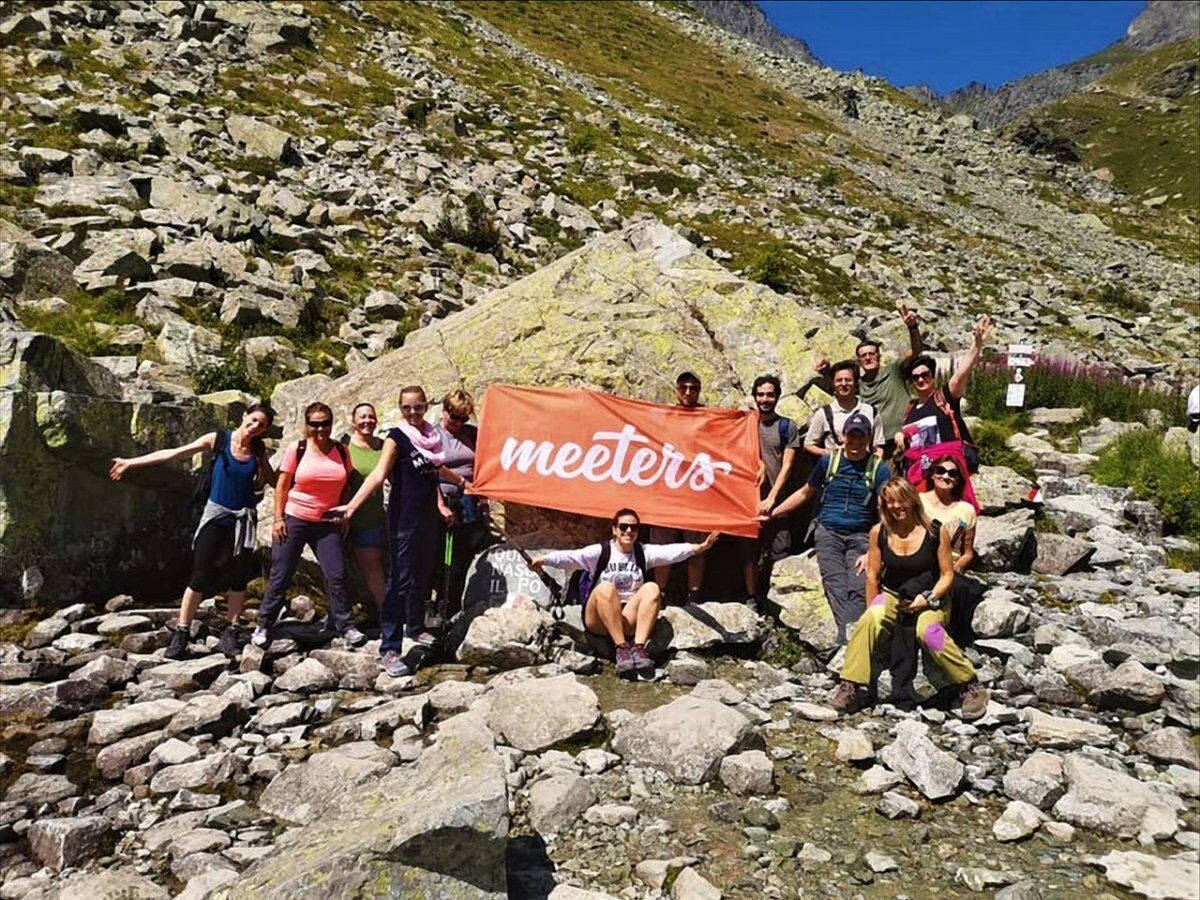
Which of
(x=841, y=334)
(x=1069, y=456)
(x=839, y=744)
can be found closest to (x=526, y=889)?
(x=839, y=744)

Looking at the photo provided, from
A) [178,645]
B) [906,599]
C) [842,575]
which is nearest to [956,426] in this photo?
[842,575]

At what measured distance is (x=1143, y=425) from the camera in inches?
617

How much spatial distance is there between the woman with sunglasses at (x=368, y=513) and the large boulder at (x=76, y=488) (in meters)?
2.62

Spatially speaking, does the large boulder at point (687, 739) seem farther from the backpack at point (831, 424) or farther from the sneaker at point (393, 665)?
the backpack at point (831, 424)

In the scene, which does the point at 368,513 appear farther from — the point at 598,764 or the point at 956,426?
the point at 956,426

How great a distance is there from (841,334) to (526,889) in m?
9.01

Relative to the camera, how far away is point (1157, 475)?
12.4 metres

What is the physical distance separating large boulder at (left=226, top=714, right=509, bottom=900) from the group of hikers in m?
3.33

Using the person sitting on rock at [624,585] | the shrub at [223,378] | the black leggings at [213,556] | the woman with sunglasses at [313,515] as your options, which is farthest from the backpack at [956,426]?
the shrub at [223,378]

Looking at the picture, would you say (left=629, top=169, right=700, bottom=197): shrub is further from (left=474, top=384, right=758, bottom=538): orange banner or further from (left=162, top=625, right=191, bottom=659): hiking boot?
(left=162, top=625, right=191, bottom=659): hiking boot

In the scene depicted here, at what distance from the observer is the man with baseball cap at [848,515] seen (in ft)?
25.6

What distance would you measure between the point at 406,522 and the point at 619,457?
2626mm

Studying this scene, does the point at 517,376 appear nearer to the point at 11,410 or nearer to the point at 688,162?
the point at 11,410

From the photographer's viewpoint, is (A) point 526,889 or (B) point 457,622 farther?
(B) point 457,622
